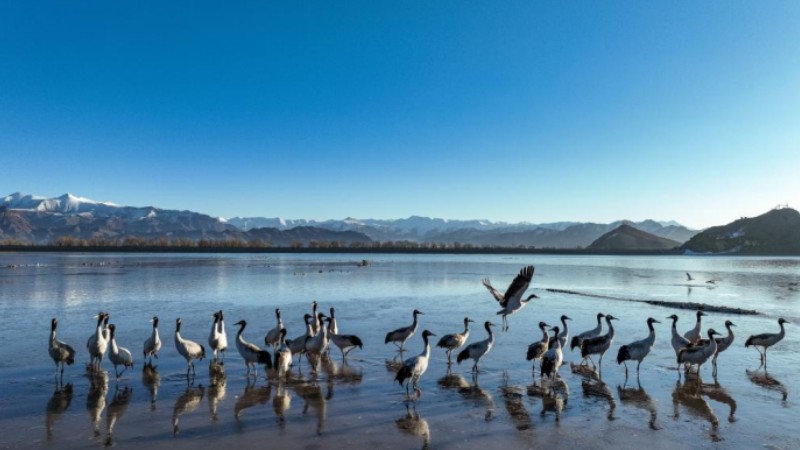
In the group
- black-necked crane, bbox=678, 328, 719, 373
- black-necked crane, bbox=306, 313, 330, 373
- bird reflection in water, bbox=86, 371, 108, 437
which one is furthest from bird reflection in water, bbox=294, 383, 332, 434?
black-necked crane, bbox=678, 328, 719, 373

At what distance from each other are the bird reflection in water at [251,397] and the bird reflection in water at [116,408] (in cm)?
174

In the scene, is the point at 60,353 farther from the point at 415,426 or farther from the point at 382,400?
the point at 415,426

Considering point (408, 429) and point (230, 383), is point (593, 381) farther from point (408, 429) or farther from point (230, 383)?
point (230, 383)

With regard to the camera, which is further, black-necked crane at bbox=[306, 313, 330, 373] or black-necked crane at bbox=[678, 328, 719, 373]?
black-necked crane at bbox=[306, 313, 330, 373]

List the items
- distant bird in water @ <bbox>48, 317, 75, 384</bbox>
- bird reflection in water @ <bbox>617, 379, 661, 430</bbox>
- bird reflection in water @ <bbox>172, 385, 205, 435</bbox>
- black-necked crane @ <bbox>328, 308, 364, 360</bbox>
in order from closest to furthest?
bird reflection in water @ <bbox>172, 385, 205, 435</bbox> → bird reflection in water @ <bbox>617, 379, 661, 430</bbox> → distant bird in water @ <bbox>48, 317, 75, 384</bbox> → black-necked crane @ <bbox>328, 308, 364, 360</bbox>

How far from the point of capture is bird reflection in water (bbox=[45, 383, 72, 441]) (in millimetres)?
7768

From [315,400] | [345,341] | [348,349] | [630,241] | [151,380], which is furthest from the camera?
[630,241]

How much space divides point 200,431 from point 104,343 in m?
4.85

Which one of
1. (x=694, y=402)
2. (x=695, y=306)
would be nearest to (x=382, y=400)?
(x=694, y=402)

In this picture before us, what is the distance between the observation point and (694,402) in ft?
30.7

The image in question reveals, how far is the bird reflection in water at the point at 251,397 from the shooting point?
882 cm

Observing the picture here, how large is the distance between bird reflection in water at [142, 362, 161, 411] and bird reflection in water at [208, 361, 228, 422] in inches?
36.1

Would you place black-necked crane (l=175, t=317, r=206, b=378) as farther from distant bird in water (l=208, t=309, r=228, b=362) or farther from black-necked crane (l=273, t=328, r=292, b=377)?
black-necked crane (l=273, t=328, r=292, b=377)

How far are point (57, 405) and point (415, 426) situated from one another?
19.5 ft
